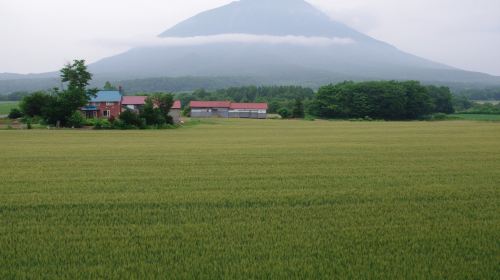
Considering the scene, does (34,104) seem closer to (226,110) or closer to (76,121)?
(76,121)

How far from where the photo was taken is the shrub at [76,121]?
133 feet

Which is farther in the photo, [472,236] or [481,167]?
[481,167]

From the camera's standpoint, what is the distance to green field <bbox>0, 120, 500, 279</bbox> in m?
5.96

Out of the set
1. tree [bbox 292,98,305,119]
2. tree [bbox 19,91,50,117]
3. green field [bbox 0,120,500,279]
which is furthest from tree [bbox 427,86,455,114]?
green field [bbox 0,120,500,279]

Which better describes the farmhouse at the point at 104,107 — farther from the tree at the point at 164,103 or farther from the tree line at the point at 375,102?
the tree line at the point at 375,102

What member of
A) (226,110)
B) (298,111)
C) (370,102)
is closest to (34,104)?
(226,110)

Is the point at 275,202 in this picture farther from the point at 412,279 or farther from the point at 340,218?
the point at 412,279

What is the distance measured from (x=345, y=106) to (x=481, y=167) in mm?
59686

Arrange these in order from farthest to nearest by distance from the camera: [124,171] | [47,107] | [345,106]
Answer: [345,106], [47,107], [124,171]

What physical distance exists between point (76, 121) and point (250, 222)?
35.9 metres

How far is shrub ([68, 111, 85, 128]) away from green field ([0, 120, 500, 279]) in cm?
2659

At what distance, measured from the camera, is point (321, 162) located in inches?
642

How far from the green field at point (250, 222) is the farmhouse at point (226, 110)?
206ft

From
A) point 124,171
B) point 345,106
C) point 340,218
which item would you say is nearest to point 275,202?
point 340,218
